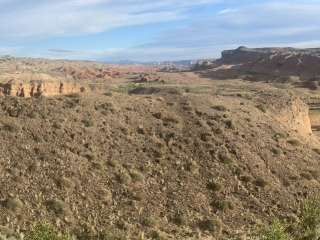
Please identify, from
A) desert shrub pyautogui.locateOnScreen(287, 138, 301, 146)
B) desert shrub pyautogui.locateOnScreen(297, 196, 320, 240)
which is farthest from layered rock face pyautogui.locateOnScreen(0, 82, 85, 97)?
desert shrub pyautogui.locateOnScreen(297, 196, 320, 240)

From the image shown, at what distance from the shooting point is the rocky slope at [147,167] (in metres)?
30.6

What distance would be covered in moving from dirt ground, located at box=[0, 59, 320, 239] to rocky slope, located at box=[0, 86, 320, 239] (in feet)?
0.21

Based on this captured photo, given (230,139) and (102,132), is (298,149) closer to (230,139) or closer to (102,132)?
(230,139)

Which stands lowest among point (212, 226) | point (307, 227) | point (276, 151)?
point (212, 226)

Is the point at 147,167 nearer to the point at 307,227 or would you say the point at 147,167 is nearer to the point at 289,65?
the point at 307,227

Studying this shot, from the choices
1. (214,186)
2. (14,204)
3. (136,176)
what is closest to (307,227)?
(214,186)

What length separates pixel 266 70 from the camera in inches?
5782

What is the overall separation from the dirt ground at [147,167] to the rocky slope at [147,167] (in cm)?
7

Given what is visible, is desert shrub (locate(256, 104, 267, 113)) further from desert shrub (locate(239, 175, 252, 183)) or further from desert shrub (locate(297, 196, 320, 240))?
desert shrub (locate(297, 196, 320, 240))

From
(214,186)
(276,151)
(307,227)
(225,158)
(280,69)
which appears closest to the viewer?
(307,227)

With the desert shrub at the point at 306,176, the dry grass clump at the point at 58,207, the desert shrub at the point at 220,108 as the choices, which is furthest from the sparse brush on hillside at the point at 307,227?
the desert shrub at the point at 220,108

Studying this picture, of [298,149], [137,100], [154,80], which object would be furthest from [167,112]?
[154,80]

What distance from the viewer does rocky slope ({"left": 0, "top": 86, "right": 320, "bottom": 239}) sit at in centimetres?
3062

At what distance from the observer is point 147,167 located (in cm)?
3538
